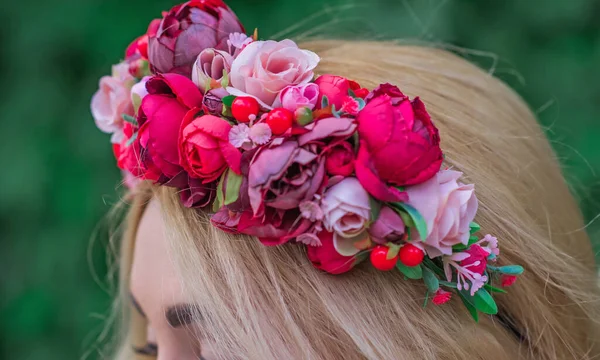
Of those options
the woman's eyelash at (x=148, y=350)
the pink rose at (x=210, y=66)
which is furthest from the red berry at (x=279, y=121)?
the woman's eyelash at (x=148, y=350)

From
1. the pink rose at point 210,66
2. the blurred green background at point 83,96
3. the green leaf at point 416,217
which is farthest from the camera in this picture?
the blurred green background at point 83,96

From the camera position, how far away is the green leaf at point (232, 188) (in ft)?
2.39

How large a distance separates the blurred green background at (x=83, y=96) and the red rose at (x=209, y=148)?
896 mm

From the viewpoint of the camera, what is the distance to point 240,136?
731 millimetres

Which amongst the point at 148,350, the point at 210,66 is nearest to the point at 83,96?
the point at 148,350

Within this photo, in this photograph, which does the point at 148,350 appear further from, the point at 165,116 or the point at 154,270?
the point at 165,116

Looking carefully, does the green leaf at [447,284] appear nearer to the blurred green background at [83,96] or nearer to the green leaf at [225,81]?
the green leaf at [225,81]

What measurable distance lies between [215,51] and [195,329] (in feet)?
1.25

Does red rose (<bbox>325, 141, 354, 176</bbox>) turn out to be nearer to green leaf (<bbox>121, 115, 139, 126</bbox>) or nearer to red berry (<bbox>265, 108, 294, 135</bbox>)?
→ red berry (<bbox>265, 108, 294, 135</bbox>)

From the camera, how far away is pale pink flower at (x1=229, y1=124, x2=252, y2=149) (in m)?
0.73

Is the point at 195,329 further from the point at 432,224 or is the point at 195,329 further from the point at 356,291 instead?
the point at 432,224

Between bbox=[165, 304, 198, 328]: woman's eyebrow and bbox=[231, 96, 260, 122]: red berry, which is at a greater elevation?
bbox=[231, 96, 260, 122]: red berry

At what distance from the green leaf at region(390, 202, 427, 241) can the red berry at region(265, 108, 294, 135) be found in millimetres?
158

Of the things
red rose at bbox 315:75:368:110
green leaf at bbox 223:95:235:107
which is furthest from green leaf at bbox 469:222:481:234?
green leaf at bbox 223:95:235:107
